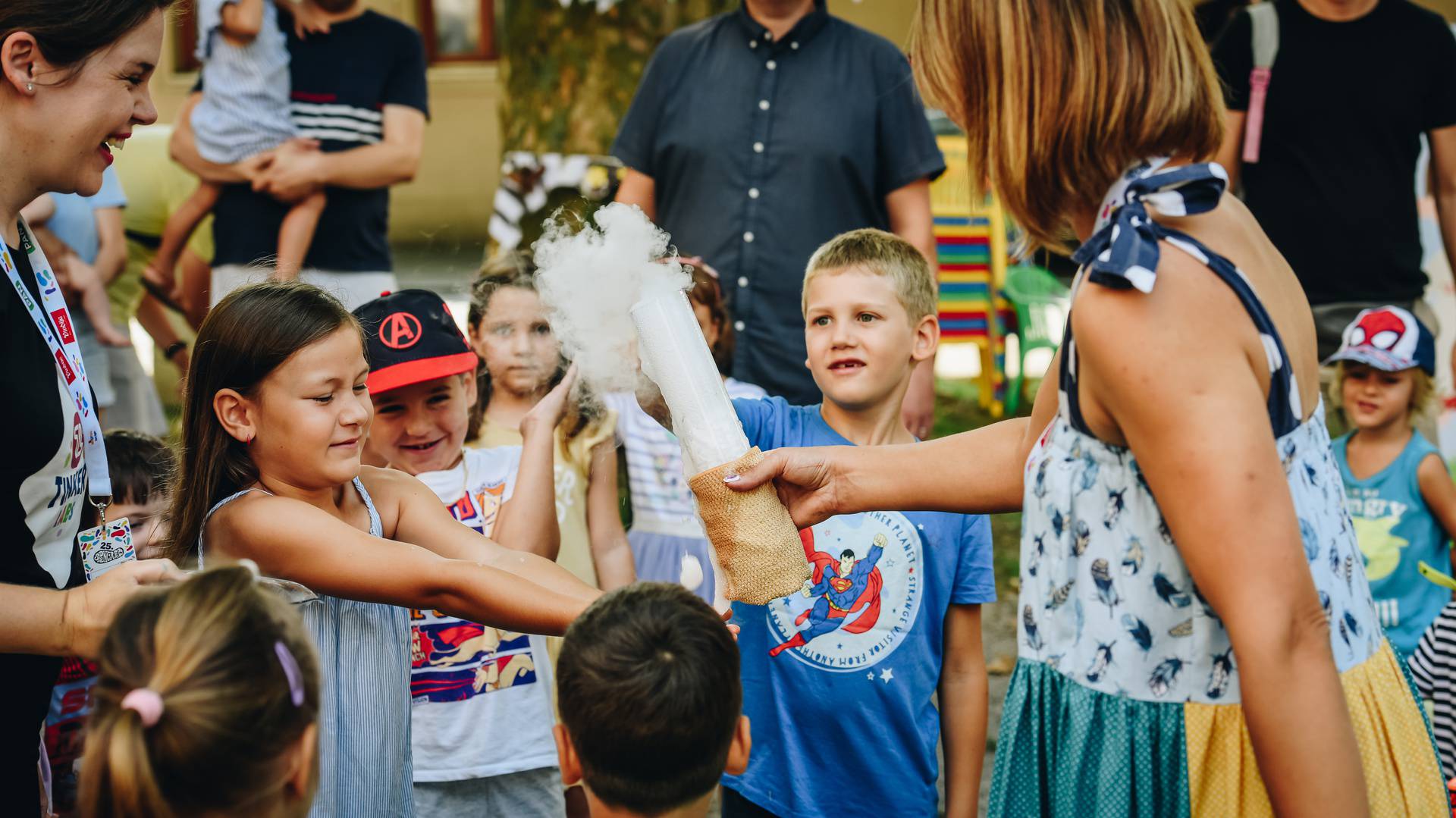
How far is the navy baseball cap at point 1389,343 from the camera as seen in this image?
4.32m

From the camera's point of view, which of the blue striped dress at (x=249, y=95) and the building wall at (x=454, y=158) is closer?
the blue striped dress at (x=249, y=95)

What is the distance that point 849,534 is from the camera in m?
2.78

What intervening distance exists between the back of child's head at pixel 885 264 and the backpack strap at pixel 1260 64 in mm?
2221

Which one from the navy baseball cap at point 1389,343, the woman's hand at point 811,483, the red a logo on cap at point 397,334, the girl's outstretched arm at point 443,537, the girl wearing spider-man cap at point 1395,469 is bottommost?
the girl wearing spider-man cap at point 1395,469

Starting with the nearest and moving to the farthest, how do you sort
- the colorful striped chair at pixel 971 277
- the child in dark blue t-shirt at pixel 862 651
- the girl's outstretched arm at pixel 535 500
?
the child in dark blue t-shirt at pixel 862 651
the girl's outstretched arm at pixel 535 500
the colorful striped chair at pixel 971 277

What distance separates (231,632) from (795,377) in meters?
2.66

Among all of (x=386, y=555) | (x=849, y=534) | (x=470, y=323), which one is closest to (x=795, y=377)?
(x=470, y=323)

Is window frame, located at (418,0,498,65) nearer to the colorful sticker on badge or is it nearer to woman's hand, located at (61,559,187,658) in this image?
the colorful sticker on badge

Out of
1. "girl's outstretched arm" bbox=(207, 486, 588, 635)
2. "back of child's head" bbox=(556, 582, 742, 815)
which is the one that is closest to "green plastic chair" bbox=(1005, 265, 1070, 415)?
"girl's outstretched arm" bbox=(207, 486, 588, 635)

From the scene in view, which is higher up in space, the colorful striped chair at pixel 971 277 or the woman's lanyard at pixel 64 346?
the woman's lanyard at pixel 64 346

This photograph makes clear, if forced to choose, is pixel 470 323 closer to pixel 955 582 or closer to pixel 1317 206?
pixel 955 582

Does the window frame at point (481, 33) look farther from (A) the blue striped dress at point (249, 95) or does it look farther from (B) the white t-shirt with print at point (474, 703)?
(B) the white t-shirt with print at point (474, 703)

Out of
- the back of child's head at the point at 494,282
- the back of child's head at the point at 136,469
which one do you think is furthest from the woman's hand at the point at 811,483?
the back of child's head at the point at 136,469

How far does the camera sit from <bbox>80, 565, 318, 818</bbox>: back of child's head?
153cm
